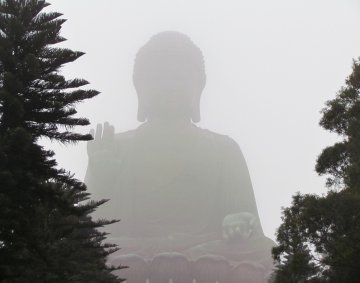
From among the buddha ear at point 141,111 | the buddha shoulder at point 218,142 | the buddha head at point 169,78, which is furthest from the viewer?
the buddha ear at point 141,111

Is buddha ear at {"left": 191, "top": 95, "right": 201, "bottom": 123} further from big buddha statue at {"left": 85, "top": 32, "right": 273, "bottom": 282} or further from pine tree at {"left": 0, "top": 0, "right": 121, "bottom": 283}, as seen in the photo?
pine tree at {"left": 0, "top": 0, "right": 121, "bottom": 283}

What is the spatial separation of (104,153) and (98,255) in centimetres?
1132

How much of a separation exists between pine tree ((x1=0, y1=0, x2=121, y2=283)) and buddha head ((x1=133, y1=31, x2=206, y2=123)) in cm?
1656

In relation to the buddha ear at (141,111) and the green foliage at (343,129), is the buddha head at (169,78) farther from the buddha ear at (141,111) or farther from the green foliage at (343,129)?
the green foliage at (343,129)

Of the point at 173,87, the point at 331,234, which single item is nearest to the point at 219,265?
the point at 173,87

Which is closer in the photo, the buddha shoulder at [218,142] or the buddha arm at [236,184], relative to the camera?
the buddha arm at [236,184]

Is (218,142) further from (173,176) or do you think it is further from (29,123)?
(29,123)

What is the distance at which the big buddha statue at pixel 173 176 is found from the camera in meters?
20.1

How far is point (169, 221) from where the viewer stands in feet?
71.3

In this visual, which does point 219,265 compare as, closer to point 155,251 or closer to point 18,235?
point 155,251

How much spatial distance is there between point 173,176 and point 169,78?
4.61 meters

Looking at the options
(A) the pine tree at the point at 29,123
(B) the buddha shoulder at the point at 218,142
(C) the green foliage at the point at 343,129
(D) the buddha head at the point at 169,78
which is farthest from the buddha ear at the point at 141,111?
(C) the green foliage at the point at 343,129

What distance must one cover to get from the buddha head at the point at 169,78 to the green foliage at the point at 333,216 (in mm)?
17092

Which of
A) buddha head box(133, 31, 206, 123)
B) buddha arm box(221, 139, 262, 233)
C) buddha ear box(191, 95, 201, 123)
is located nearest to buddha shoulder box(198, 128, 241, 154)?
buddha arm box(221, 139, 262, 233)
